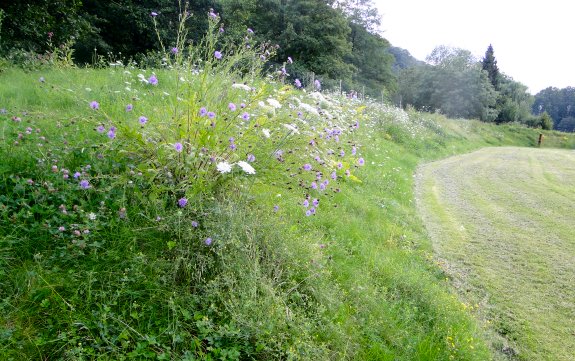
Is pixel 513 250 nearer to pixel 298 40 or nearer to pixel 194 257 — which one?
pixel 194 257

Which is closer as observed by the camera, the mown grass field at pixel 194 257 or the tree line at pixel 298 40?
the mown grass field at pixel 194 257

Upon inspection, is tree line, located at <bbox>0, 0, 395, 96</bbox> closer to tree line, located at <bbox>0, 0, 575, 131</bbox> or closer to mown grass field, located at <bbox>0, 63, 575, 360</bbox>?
tree line, located at <bbox>0, 0, 575, 131</bbox>

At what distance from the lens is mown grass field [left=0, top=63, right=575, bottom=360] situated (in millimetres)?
2123

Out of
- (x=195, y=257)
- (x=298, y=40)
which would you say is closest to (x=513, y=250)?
(x=195, y=257)

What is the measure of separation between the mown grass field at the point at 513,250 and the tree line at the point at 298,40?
134 inches

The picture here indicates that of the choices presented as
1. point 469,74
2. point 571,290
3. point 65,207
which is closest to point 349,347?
point 65,207

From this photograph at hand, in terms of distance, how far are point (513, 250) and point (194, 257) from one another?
4.17m

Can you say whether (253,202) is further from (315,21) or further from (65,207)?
(315,21)

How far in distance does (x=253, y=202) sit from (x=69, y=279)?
1.41 metres

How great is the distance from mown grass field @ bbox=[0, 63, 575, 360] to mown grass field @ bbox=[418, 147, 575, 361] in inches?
14.3

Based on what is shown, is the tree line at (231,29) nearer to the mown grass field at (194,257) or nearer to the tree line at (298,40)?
the tree line at (298,40)

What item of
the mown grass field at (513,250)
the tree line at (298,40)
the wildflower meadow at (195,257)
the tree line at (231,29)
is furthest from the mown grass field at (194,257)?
the tree line at (231,29)

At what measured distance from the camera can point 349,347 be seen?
2.45 m

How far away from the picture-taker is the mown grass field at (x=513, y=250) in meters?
3.28
